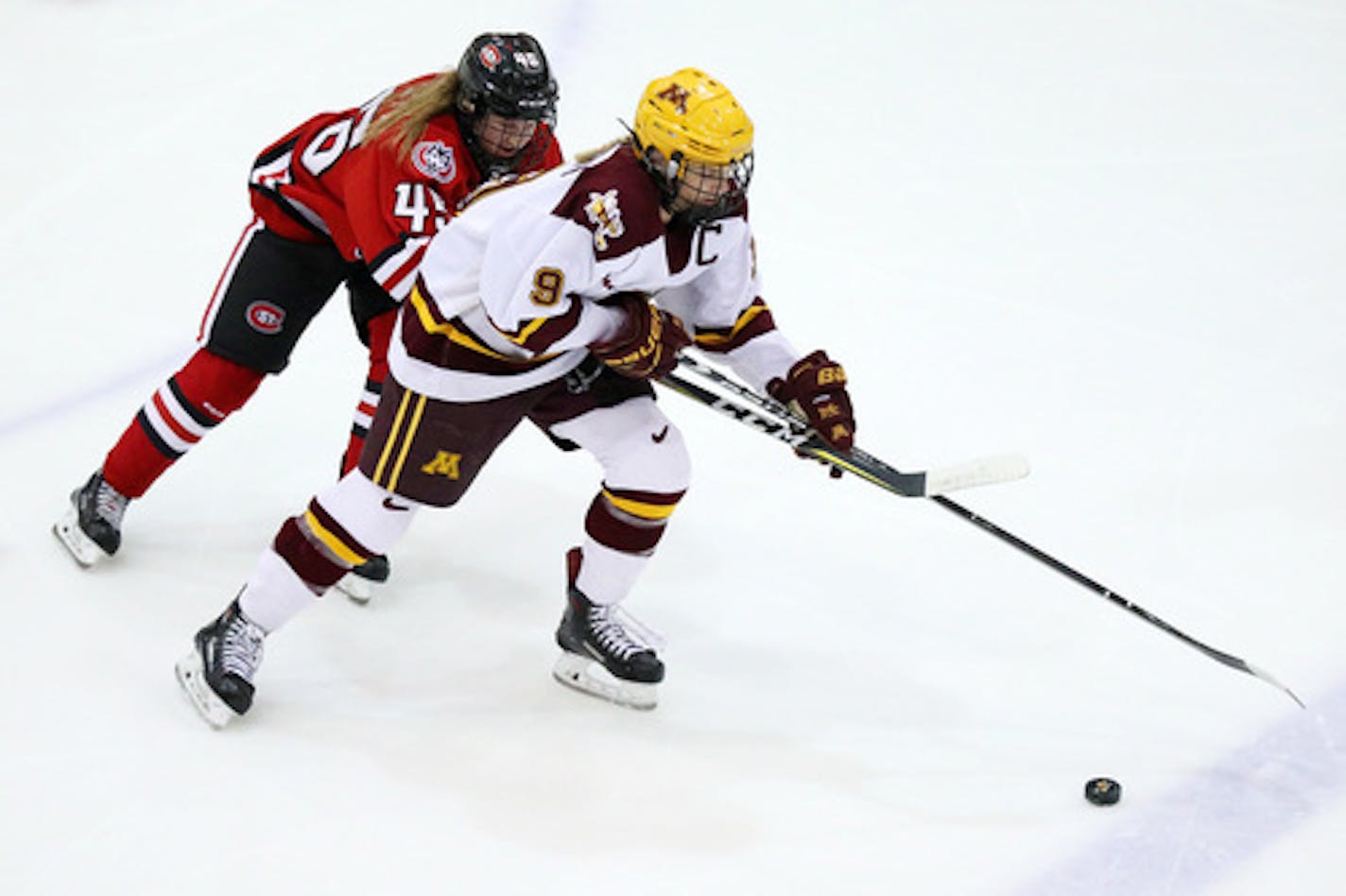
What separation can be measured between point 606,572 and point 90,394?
1.52 metres

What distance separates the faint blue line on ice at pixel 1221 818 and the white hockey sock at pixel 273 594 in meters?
1.25

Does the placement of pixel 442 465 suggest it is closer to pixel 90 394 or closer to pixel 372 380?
pixel 372 380

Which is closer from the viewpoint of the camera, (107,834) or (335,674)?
(107,834)

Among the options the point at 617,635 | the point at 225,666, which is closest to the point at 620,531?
the point at 617,635

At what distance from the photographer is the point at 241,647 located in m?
3.00

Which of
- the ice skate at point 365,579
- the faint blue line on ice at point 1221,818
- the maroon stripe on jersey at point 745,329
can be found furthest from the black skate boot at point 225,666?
the faint blue line on ice at point 1221,818

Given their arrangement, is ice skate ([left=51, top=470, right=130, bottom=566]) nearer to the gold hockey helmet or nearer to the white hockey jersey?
the white hockey jersey

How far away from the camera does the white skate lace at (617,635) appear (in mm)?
3107

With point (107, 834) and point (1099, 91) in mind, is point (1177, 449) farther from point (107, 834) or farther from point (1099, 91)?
point (107, 834)

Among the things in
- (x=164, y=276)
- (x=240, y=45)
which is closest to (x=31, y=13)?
(x=240, y=45)

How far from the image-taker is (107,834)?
8.95 ft

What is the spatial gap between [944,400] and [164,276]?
191 centimetres

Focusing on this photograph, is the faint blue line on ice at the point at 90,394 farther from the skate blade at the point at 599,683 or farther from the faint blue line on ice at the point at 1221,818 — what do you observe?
the faint blue line on ice at the point at 1221,818

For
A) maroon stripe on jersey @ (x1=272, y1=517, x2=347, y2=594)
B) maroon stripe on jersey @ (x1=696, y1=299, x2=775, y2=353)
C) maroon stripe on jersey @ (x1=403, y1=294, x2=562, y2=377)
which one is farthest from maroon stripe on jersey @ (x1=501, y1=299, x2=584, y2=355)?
maroon stripe on jersey @ (x1=272, y1=517, x2=347, y2=594)
